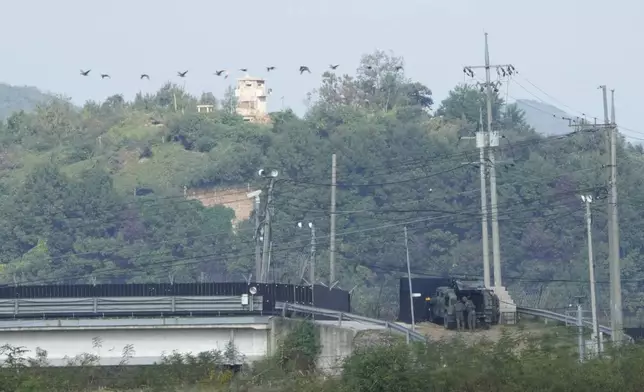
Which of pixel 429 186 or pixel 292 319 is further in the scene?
pixel 429 186

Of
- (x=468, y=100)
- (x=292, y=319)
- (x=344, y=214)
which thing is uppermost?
(x=468, y=100)

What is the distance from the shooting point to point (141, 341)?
5466 cm

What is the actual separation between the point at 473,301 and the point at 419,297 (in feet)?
11.8

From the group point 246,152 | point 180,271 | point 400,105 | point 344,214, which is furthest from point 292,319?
point 400,105

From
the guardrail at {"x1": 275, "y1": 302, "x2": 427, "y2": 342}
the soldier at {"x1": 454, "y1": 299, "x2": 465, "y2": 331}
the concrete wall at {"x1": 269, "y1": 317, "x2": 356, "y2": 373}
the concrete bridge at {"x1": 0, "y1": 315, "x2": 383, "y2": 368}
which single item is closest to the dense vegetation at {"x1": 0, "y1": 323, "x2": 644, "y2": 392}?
the concrete wall at {"x1": 269, "y1": 317, "x2": 356, "y2": 373}

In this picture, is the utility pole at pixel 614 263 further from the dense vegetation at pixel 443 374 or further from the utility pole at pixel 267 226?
the utility pole at pixel 267 226

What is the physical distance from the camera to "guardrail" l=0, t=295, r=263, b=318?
5488 centimetres

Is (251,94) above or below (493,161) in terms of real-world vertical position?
above

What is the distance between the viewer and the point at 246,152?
133750 millimetres

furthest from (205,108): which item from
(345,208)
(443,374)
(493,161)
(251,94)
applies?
(443,374)

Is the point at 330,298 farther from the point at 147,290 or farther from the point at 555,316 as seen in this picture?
the point at 147,290

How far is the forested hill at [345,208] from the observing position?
11038 centimetres

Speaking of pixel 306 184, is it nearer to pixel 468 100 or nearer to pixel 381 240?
pixel 381 240

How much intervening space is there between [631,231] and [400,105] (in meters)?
45.0
